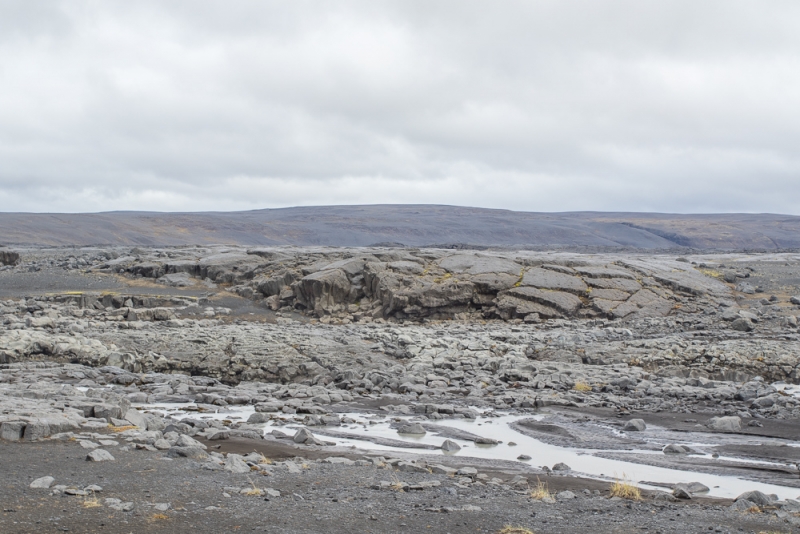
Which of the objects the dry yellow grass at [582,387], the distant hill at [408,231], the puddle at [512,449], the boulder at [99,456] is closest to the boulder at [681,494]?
the puddle at [512,449]

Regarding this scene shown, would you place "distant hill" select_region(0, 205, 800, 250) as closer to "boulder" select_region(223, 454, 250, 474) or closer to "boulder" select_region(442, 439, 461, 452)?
"boulder" select_region(442, 439, 461, 452)

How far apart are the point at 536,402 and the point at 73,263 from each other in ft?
104

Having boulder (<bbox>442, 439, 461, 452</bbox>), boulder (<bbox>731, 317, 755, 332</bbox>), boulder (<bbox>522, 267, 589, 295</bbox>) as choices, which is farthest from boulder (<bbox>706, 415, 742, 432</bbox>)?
boulder (<bbox>522, 267, 589, 295</bbox>)

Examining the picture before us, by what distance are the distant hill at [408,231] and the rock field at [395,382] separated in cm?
6103

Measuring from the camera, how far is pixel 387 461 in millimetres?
10367

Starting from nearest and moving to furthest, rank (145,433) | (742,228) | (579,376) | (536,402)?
(145,433), (536,402), (579,376), (742,228)

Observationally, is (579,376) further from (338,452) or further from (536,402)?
(338,452)

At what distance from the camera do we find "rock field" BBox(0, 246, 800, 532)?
8078 millimetres

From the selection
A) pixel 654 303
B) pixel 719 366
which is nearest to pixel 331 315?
pixel 654 303

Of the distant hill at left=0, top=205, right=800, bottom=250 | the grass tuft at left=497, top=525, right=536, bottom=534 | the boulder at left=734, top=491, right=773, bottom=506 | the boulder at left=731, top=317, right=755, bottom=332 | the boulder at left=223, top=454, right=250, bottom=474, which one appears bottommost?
the boulder at left=223, top=454, right=250, bottom=474

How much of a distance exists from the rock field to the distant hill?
61.0m

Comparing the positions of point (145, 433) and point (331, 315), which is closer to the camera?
point (145, 433)

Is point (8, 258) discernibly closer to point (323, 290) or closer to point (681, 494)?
point (323, 290)

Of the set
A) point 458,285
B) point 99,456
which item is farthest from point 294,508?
point 458,285
